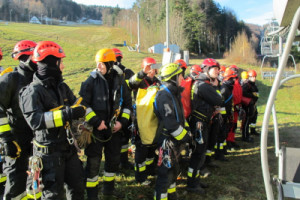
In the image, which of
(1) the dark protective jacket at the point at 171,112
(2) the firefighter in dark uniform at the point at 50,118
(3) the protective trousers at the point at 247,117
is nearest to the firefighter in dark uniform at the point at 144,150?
(1) the dark protective jacket at the point at 171,112

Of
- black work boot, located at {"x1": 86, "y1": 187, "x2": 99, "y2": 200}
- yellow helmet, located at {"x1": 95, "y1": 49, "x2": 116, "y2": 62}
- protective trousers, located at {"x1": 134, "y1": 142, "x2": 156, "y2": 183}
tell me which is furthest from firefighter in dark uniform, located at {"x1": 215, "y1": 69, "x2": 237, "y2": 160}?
black work boot, located at {"x1": 86, "y1": 187, "x2": 99, "y2": 200}

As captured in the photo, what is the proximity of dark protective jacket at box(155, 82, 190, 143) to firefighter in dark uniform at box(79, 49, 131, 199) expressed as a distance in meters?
0.78

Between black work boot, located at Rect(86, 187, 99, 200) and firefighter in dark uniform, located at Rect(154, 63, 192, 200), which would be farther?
black work boot, located at Rect(86, 187, 99, 200)

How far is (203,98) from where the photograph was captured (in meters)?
4.45

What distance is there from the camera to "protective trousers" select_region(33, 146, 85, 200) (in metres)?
2.71

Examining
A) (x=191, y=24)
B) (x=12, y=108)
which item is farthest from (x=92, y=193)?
(x=191, y=24)

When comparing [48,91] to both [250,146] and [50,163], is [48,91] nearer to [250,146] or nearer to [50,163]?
[50,163]

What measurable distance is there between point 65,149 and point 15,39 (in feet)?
121

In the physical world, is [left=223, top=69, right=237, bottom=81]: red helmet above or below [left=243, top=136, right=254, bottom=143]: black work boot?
above

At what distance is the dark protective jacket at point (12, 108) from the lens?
3133 millimetres

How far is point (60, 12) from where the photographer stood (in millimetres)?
127812

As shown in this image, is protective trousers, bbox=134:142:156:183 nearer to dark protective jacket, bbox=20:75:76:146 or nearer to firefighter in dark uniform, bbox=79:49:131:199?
firefighter in dark uniform, bbox=79:49:131:199

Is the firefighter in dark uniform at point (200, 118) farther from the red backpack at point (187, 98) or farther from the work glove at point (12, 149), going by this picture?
the work glove at point (12, 149)

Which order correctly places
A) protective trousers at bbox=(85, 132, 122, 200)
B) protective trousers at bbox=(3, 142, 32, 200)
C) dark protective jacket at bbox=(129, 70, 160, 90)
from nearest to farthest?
protective trousers at bbox=(3, 142, 32, 200)
protective trousers at bbox=(85, 132, 122, 200)
dark protective jacket at bbox=(129, 70, 160, 90)
